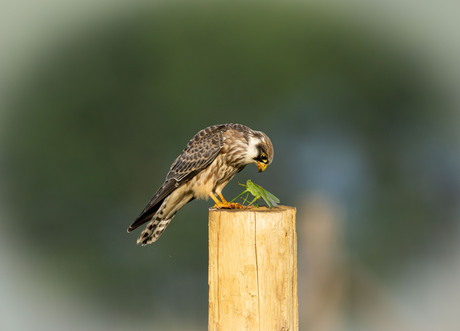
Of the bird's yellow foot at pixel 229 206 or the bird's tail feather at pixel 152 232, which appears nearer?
the bird's yellow foot at pixel 229 206

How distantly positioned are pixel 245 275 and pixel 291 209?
1.43 feet

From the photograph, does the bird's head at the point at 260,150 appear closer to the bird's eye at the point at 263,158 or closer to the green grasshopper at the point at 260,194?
the bird's eye at the point at 263,158

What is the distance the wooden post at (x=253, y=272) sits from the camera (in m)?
2.28

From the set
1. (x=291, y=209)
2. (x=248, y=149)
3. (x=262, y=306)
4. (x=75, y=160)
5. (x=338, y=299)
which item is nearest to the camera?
(x=262, y=306)

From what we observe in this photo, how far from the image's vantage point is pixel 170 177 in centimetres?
332

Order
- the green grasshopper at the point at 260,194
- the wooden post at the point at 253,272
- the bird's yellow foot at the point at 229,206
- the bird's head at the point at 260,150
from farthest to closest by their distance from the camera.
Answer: the bird's head at the point at 260,150 → the bird's yellow foot at the point at 229,206 → the green grasshopper at the point at 260,194 → the wooden post at the point at 253,272

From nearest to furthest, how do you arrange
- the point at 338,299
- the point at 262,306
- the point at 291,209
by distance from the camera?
the point at 262,306 → the point at 291,209 → the point at 338,299

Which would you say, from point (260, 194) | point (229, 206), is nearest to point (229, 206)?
point (229, 206)

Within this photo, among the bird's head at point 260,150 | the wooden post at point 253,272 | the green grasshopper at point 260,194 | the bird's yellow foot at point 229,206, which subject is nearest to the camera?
the wooden post at point 253,272

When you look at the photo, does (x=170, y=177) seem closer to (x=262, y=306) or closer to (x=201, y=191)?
(x=201, y=191)

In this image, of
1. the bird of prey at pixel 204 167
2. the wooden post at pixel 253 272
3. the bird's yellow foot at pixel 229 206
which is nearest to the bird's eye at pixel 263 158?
the bird of prey at pixel 204 167

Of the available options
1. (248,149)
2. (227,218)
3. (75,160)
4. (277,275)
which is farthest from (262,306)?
(75,160)

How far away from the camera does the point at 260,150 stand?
10.3 feet

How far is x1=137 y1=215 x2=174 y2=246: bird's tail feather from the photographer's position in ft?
10.5
